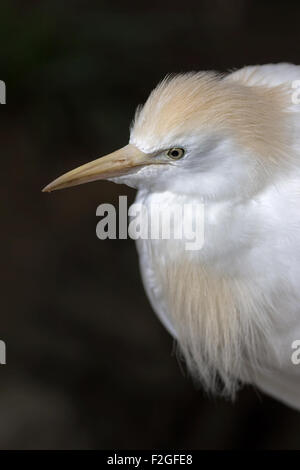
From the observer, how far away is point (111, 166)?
2.45 feet

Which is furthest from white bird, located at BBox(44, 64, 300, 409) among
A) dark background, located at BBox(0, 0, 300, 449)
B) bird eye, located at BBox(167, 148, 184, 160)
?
dark background, located at BBox(0, 0, 300, 449)

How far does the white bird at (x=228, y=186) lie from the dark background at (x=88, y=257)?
656 millimetres

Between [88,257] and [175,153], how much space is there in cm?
97

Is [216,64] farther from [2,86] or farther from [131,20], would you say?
[2,86]

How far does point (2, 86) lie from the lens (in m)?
1.44

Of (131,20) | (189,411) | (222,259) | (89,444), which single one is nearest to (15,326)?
(89,444)

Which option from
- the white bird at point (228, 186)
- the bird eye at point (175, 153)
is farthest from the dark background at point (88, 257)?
the bird eye at point (175, 153)

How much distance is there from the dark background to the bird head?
0.74 m

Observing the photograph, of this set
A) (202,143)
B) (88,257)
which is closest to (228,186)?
(202,143)

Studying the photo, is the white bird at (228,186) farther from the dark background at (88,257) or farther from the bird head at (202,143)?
the dark background at (88,257)

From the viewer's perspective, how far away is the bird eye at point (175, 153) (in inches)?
27.8

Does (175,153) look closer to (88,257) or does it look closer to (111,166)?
(111,166)

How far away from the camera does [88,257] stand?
65.0 inches

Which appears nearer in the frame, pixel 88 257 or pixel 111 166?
pixel 111 166
